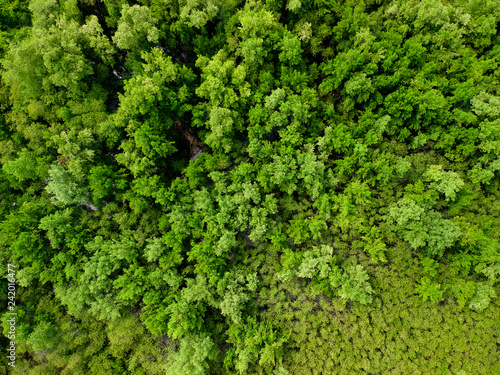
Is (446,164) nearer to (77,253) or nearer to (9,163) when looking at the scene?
(77,253)

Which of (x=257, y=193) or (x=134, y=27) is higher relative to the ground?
(x=134, y=27)

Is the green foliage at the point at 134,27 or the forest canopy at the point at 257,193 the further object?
the forest canopy at the point at 257,193

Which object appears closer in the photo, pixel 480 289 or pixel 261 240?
pixel 480 289

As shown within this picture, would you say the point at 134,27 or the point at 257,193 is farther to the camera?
Result: the point at 257,193

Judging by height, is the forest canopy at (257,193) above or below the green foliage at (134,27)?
below

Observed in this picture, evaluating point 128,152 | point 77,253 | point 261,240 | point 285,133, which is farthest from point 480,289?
point 77,253

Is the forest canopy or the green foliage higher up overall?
the green foliage

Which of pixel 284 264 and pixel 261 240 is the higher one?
pixel 261 240

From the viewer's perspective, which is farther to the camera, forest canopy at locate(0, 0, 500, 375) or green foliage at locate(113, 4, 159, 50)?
forest canopy at locate(0, 0, 500, 375)
